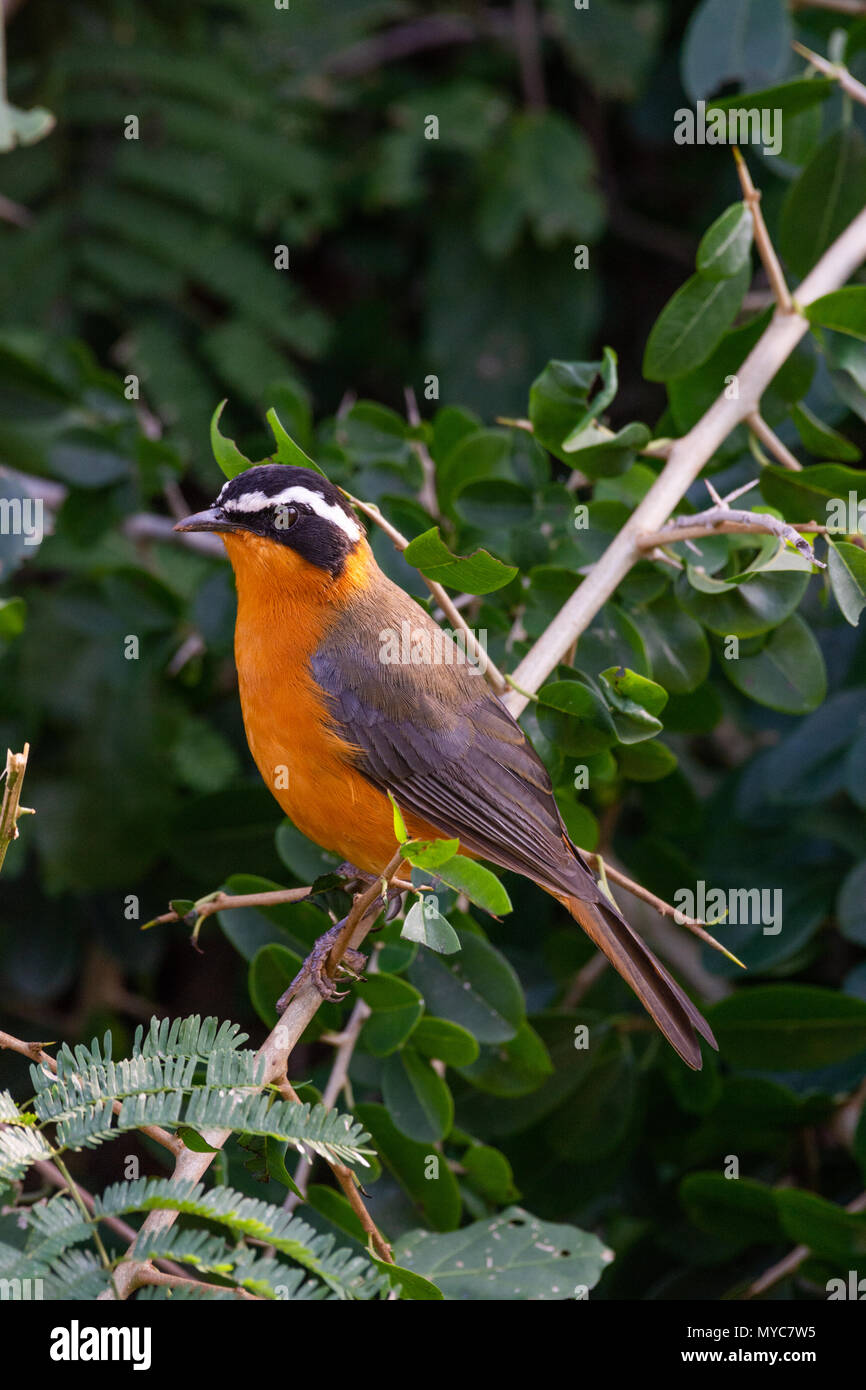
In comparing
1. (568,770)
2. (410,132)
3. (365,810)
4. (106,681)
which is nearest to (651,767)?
(568,770)

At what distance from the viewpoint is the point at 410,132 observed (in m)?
4.29

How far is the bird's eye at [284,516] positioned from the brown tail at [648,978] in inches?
34.7

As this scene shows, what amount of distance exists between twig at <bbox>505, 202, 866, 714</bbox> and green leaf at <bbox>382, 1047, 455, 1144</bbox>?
664 millimetres

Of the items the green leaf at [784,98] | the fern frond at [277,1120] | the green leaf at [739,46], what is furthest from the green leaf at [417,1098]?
the green leaf at [739,46]

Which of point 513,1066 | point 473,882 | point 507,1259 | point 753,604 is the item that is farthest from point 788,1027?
point 473,882

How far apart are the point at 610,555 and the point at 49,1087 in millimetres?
1291

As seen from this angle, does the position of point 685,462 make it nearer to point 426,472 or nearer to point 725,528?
point 725,528

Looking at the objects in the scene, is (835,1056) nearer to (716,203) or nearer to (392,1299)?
(392,1299)

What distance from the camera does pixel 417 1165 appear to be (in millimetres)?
2393

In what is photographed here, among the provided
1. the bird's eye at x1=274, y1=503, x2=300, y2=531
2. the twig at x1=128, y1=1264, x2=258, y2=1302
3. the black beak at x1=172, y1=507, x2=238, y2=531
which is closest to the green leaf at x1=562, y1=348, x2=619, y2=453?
the bird's eye at x1=274, y1=503, x2=300, y2=531

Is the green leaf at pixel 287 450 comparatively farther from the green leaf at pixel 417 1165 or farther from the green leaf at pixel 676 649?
the green leaf at pixel 417 1165

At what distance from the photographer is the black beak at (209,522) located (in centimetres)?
245

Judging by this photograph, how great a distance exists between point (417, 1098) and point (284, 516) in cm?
109

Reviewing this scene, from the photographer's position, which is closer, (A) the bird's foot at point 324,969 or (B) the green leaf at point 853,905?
(A) the bird's foot at point 324,969
